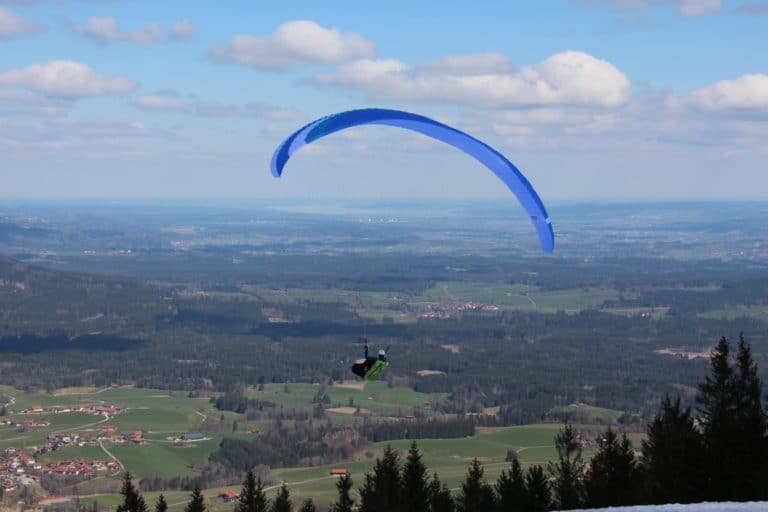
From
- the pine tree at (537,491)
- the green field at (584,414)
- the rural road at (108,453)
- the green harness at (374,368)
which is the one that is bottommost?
the rural road at (108,453)

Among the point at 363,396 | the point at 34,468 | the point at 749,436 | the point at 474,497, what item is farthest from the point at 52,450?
the point at 749,436

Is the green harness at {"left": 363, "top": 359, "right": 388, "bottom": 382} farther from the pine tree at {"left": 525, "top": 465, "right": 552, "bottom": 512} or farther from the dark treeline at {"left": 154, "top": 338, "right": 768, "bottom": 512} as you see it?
the pine tree at {"left": 525, "top": 465, "right": 552, "bottom": 512}

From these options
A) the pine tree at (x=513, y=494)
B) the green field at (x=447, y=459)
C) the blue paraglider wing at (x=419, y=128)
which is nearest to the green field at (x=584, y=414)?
the green field at (x=447, y=459)

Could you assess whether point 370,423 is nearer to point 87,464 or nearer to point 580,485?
point 87,464

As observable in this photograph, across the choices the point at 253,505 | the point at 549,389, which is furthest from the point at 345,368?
the point at 253,505

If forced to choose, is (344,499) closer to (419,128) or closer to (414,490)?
(414,490)

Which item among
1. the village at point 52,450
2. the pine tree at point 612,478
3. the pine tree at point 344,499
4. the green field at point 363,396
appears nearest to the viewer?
the pine tree at point 612,478

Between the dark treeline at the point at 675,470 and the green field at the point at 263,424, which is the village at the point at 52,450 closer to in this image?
the green field at the point at 263,424
